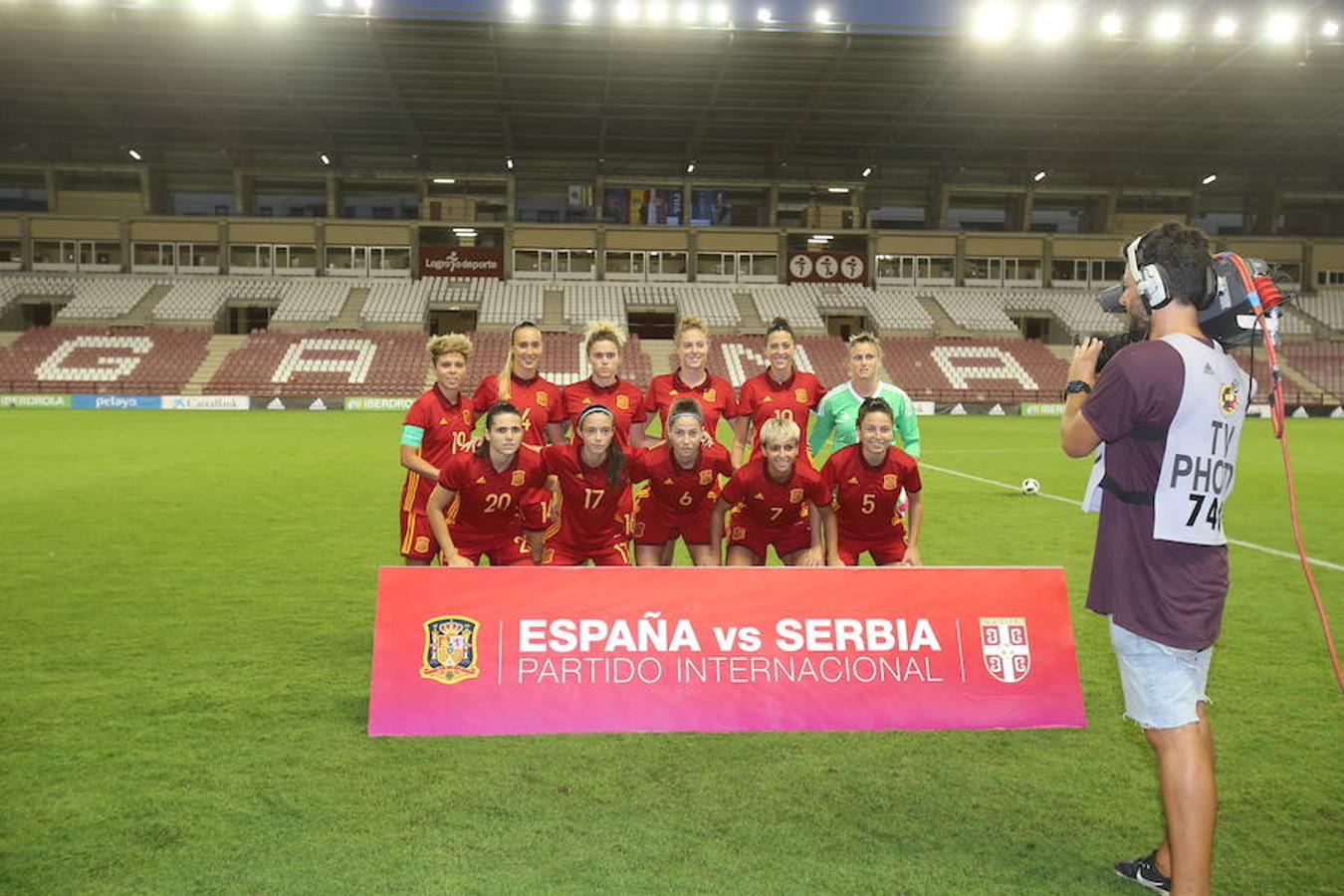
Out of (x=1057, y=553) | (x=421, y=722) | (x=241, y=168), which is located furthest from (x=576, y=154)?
(x=421, y=722)

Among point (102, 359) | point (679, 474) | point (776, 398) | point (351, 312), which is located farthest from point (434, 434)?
point (351, 312)

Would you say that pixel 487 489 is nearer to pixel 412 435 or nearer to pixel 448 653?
pixel 412 435

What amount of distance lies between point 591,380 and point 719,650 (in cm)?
315

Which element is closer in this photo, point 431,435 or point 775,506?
point 775,506

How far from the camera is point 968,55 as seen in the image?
37.5 metres

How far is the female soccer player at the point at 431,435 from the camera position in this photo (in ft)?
22.4

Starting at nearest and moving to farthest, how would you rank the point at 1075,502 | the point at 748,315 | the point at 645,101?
1. the point at 1075,502
2. the point at 645,101
3. the point at 748,315

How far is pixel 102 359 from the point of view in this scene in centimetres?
4231

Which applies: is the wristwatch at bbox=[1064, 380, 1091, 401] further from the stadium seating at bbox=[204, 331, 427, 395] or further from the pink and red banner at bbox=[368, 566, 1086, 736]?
the stadium seating at bbox=[204, 331, 427, 395]

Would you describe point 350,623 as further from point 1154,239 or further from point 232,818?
point 1154,239

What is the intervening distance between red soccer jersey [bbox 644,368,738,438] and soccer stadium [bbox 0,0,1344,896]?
0.13 metres

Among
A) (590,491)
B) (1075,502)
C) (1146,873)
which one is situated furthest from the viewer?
(1075,502)

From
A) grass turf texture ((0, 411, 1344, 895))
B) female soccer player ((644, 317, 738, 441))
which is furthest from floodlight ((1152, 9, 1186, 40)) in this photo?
female soccer player ((644, 317, 738, 441))

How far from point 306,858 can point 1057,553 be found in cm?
841
